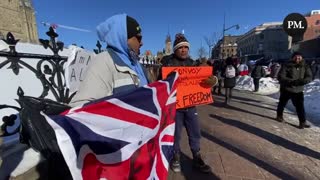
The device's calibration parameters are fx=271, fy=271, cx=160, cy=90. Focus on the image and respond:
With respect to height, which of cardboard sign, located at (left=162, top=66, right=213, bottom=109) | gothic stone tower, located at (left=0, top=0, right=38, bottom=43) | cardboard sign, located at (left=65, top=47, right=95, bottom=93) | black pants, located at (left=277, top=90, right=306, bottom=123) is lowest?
black pants, located at (left=277, top=90, right=306, bottom=123)

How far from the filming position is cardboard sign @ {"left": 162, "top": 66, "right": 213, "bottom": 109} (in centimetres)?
391

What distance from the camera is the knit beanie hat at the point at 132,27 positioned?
6.63ft

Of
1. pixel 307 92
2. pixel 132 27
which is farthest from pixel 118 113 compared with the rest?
pixel 307 92

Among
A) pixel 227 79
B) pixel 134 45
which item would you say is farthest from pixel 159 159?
pixel 227 79

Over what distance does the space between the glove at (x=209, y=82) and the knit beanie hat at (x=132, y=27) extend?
223 centimetres

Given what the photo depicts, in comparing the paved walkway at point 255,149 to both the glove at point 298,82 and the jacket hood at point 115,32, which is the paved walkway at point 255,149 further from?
the jacket hood at point 115,32

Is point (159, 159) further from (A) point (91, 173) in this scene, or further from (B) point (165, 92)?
(A) point (91, 173)

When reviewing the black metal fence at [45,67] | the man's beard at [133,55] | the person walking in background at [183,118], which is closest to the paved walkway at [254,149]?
the person walking in background at [183,118]

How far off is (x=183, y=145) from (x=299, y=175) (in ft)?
6.67

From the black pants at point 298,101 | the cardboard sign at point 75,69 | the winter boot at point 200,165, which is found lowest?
the winter boot at point 200,165

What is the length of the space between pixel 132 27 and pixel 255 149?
13.0 feet

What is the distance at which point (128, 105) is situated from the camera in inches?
68.5

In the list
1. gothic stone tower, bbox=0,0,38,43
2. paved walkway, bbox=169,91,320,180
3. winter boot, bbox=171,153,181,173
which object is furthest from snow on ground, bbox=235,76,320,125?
gothic stone tower, bbox=0,0,38,43

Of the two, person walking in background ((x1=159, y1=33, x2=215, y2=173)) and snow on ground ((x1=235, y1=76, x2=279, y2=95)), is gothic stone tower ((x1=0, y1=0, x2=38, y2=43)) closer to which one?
snow on ground ((x1=235, y1=76, x2=279, y2=95))
